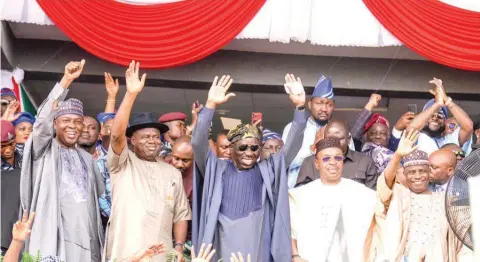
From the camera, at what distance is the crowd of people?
7.30m

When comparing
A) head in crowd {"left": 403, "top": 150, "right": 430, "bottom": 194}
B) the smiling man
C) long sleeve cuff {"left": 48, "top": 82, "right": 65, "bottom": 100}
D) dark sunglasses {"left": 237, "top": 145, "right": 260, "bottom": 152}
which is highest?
long sleeve cuff {"left": 48, "top": 82, "right": 65, "bottom": 100}

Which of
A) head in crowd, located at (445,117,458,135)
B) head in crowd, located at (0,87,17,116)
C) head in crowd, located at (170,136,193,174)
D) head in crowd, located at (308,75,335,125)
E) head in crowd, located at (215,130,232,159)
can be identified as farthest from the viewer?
head in crowd, located at (445,117,458,135)

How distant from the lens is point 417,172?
752 centimetres

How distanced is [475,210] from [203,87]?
22.1 feet

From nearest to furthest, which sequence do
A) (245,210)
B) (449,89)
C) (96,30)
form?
(245,210) < (96,30) < (449,89)

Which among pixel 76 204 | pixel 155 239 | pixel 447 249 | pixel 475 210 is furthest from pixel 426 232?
pixel 475 210

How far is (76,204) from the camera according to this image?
748 cm

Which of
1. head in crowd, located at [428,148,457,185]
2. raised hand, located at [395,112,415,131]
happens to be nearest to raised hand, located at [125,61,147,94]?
head in crowd, located at [428,148,457,185]

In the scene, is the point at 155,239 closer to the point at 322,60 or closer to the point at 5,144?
the point at 5,144

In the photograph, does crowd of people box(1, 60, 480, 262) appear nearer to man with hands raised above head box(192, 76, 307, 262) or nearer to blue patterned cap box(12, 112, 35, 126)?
man with hands raised above head box(192, 76, 307, 262)

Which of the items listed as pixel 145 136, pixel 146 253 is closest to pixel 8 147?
pixel 145 136

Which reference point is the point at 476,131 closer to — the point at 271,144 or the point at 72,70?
the point at 271,144

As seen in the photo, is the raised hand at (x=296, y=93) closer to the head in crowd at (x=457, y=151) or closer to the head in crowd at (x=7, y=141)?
the head in crowd at (x=457, y=151)

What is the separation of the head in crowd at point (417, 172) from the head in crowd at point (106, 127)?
251 cm
